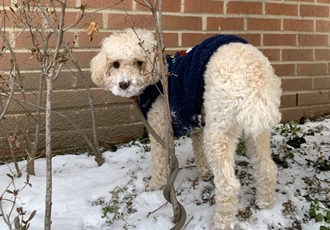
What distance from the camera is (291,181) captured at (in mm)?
2836

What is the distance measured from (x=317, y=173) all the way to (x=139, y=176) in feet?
5.05

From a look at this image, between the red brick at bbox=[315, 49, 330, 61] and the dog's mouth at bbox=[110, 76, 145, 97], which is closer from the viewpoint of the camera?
the dog's mouth at bbox=[110, 76, 145, 97]

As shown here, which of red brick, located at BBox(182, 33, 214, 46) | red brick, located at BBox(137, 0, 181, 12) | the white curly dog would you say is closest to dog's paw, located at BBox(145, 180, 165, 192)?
the white curly dog

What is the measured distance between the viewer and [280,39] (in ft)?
14.5

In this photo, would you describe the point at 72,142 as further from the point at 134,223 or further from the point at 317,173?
the point at 317,173

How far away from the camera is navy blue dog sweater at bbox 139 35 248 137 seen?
239cm

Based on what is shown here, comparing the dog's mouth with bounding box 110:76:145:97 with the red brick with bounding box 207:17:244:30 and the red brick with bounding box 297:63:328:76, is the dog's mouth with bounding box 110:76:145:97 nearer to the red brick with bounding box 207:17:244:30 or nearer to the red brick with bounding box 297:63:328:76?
the red brick with bounding box 207:17:244:30

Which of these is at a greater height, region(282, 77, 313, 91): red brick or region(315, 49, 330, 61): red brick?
region(315, 49, 330, 61): red brick

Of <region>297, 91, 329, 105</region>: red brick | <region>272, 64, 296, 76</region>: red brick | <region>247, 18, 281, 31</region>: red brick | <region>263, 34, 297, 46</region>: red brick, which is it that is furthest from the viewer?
<region>297, 91, 329, 105</region>: red brick

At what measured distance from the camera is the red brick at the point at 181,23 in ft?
12.6

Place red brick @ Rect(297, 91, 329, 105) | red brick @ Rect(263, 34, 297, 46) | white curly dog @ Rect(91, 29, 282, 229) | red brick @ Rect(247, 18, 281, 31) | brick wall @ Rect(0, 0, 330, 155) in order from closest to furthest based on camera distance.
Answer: white curly dog @ Rect(91, 29, 282, 229), brick wall @ Rect(0, 0, 330, 155), red brick @ Rect(247, 18, 281, 31), red brick @ Rect(263, 34, 297, 46), red brick @ Rect(297, 91, 329, 105)

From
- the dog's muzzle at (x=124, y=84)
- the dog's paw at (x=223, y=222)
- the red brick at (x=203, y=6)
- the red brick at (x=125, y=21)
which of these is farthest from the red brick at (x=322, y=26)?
the dog's paw at (x=223, y=222)

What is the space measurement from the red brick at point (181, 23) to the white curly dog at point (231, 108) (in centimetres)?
123

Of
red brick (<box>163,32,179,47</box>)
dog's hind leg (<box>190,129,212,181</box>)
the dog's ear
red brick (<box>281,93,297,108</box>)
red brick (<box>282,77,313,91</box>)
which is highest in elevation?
red brick (<box>163,32,179,47</box>)
